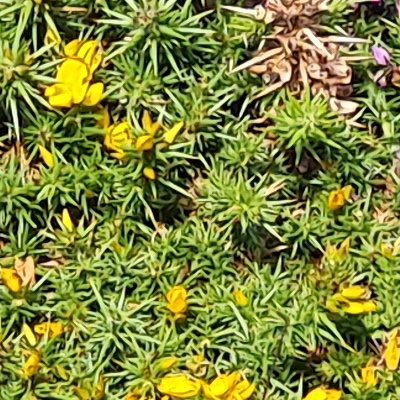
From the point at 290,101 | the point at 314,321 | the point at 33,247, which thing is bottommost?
the point at 314,321

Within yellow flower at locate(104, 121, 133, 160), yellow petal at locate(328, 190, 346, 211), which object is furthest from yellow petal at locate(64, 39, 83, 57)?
yellow petal at locate(328, 190, 346, 211)

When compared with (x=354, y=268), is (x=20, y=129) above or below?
above

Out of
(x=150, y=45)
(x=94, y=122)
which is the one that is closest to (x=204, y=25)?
(x=150, y=45)

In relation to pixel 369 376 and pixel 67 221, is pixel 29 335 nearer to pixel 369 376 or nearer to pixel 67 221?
pixel 67 221

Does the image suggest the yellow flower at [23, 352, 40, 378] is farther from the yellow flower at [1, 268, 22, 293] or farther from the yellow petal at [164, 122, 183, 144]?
the yellow petal at [164, 122, 183, 144]

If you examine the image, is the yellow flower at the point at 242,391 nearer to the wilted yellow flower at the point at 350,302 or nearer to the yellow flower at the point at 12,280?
the wilted yellow flower at the point at 350,302

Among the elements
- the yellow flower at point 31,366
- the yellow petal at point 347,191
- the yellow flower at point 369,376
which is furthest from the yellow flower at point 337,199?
the yellow flower at point 31,366

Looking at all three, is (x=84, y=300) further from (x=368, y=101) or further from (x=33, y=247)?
(x=368, y=101)

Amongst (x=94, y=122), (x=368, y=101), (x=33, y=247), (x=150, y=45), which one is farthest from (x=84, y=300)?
(x=368, y=101)

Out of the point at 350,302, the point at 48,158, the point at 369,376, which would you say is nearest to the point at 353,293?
the point at 350,302
